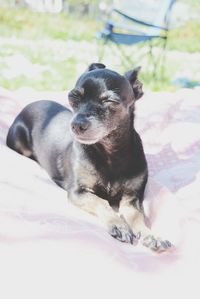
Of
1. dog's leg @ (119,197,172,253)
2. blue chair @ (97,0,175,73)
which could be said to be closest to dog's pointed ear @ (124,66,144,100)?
dog's leg @ (119,197,172,253)

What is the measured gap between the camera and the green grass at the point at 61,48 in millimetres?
7250

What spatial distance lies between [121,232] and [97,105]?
0.72m

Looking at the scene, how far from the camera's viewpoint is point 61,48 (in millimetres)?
10031

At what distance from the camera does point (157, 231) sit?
2914 millimetres

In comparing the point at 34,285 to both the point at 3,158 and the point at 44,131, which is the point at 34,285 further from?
the point at 44,131

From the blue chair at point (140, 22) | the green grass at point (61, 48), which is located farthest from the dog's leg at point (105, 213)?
the blue chair at point (140, 22)

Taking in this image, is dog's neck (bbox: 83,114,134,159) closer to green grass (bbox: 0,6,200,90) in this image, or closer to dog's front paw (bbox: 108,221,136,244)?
dog's front paw (bbox: 108,221,136,244)

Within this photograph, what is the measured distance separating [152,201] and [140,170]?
210 mm

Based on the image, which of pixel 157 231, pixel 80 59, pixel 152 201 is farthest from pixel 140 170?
pixel 80 59

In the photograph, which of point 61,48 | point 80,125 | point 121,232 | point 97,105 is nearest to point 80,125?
point 80,125

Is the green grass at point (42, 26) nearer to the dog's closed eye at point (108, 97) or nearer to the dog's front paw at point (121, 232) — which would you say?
the dog's closed eye at point (108, 97)

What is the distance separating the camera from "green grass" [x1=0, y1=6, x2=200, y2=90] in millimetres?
7250

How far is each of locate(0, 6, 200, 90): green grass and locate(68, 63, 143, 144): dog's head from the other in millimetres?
3649

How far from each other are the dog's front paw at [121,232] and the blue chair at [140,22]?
198 inches
